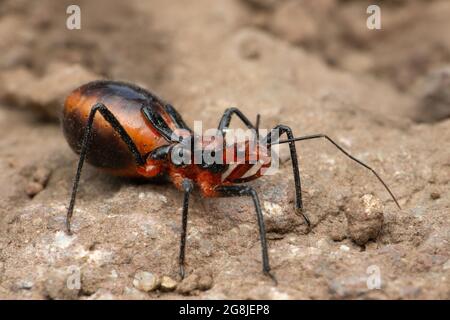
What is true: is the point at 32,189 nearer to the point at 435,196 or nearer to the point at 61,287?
the point at 61,287

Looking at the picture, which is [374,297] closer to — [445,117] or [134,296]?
[134,296]

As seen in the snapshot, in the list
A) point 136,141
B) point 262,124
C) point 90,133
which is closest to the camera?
point 90,133

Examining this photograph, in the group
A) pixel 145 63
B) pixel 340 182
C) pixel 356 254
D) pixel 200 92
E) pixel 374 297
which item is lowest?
pixel 374 297

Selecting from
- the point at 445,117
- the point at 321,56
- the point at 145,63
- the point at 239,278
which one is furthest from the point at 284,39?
the point at 239,278

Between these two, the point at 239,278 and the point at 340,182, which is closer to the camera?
the point at 239,278

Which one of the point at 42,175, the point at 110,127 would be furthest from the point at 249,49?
the point at 42,175

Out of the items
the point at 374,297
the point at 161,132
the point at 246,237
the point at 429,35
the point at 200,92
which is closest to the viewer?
the point at 374,297

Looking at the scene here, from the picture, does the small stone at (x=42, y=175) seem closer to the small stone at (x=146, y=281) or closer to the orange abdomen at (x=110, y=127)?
the orange abdomen at (x=110, y=127)
